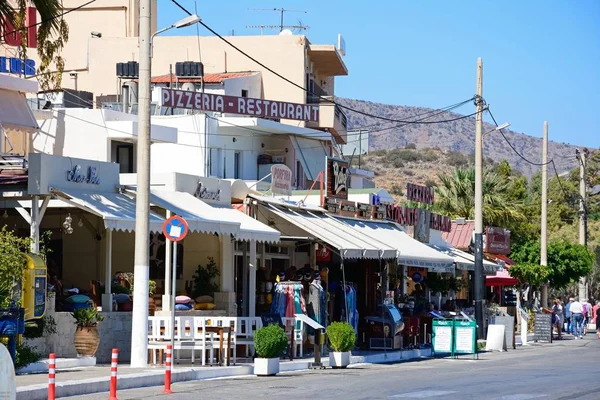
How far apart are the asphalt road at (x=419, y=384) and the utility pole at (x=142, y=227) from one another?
7.29 ft

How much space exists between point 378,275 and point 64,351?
13.9 m

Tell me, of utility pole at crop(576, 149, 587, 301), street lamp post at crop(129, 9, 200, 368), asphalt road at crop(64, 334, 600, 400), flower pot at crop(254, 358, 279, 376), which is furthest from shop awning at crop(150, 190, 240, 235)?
utility pole at crop(576, 149, 587, 301)

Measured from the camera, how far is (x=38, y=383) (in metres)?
17.5

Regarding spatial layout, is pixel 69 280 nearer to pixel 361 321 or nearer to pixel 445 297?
pixel 361 321

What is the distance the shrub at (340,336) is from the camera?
24.4 meters

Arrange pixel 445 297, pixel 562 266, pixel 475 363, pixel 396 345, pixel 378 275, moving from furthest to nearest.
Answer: pixel 562 266, pixel 445 297, pixel 378 275, pixel 396 345, pixel 475 363

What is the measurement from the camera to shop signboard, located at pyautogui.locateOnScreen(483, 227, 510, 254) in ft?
163

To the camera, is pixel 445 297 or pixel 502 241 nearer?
pixel 445 297

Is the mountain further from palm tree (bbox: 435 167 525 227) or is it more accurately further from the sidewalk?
the sidewalk

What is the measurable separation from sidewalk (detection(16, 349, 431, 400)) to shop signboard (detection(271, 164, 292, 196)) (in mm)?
7496

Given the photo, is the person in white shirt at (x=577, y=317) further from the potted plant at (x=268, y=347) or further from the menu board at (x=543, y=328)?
the potted plant at (x=268, y=347)

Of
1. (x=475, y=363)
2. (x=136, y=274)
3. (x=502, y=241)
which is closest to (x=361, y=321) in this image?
(x=475, y=363)

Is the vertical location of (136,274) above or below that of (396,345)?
above

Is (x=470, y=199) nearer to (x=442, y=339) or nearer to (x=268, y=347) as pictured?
(x=442, y=339)
